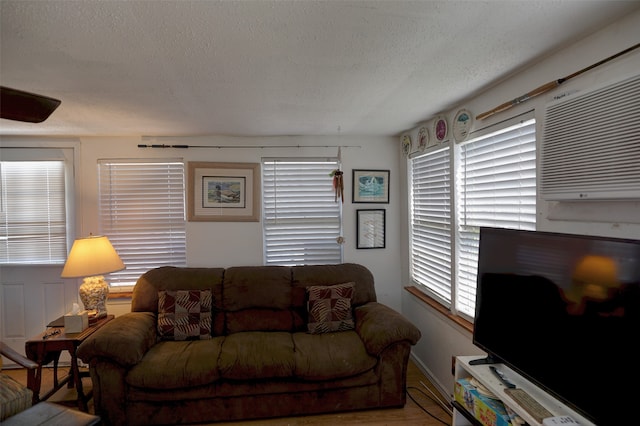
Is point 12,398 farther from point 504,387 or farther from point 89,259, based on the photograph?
point 504,387

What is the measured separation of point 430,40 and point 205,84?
4.34 feet

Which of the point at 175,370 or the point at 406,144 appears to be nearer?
the point at 175,370

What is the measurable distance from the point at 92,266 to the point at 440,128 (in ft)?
10.7

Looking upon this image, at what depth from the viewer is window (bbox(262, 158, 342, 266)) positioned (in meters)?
3.44

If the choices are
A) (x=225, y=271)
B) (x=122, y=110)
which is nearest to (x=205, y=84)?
(x=122, y=110)

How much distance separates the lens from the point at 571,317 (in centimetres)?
119

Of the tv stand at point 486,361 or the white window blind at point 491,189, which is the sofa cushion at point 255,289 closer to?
the white window blind at point 491,189

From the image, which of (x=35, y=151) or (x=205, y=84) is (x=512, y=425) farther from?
(x=35, y=151)

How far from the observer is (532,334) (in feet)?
4.47

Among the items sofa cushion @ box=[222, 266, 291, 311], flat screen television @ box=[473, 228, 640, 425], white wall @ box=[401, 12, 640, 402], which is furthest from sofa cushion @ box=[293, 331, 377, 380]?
flat screen television @ box=[473, 228, 640, 425]

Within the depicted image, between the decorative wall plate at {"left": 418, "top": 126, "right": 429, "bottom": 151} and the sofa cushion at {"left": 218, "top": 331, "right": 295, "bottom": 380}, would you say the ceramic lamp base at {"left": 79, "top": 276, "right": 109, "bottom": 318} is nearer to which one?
the sofa cushion at {"left": 218, "top": 331, "right": 295, "bottom": 380}

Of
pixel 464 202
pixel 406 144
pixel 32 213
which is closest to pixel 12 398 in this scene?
pixel 32 213

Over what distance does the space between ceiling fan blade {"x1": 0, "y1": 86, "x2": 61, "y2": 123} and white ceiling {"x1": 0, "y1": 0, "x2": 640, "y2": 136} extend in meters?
0.30

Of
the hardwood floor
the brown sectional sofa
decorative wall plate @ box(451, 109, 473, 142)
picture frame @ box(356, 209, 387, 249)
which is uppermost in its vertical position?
decorative wall plate @ box(451, 109, 473, 142)
